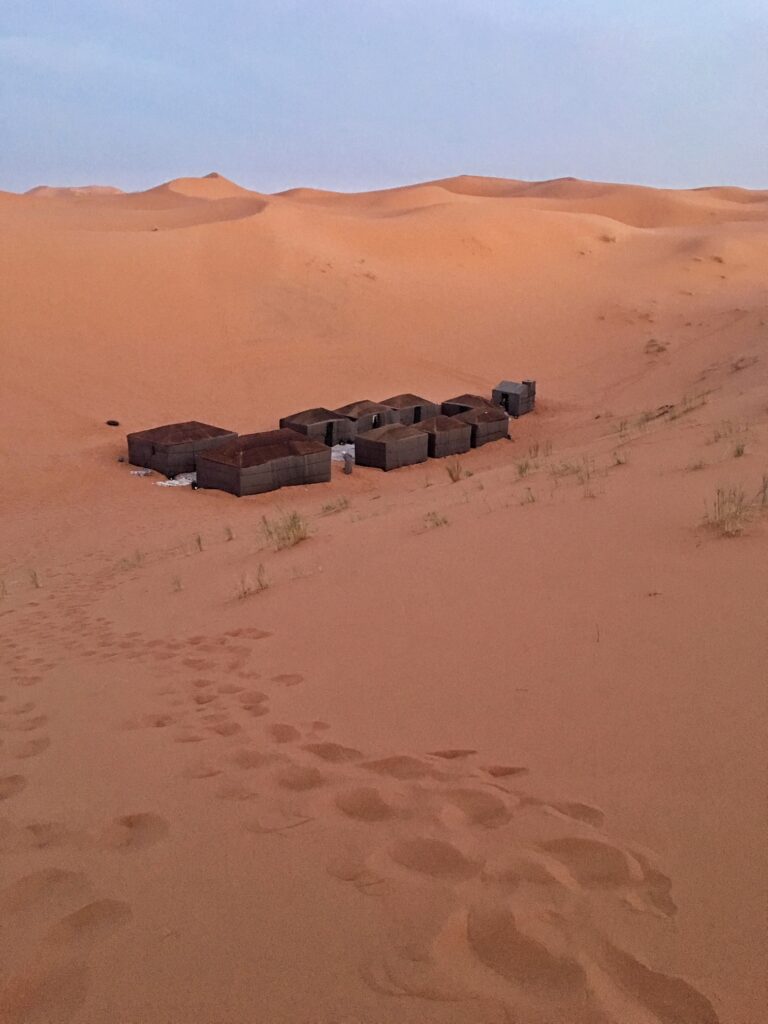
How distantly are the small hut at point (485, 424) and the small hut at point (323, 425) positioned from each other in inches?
93.3

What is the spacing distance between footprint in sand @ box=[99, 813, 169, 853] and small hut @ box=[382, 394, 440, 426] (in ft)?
47.6

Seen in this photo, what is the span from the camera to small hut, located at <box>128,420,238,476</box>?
13.8 m

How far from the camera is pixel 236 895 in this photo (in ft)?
6.51

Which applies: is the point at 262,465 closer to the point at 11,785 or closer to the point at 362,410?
the point at 362,410

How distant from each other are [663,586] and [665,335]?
24.3 m

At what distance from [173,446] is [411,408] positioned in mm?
5485

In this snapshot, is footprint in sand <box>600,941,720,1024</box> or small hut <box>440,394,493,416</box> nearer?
footprint in sand <box>600,941,720,1024</box>

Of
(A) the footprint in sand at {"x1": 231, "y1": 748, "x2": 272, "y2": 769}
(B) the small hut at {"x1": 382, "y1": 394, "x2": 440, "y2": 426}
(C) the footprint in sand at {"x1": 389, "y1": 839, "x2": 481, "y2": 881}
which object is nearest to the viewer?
(C) the footprint in sand at {"x1": 389, "y1": 839, "x2": 481, "y2": 881}

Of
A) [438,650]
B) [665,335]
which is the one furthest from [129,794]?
[665,335]

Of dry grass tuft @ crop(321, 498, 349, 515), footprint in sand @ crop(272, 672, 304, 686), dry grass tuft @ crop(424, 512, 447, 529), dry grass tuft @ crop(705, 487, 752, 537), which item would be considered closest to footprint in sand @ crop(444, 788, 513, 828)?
footprint in sand @ crop(272, 672, 304, 686)

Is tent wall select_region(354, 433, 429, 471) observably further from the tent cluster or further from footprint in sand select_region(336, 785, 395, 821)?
footprint in sand select_region(336, 785, 395, 821)

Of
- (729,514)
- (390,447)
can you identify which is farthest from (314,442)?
(729,514)

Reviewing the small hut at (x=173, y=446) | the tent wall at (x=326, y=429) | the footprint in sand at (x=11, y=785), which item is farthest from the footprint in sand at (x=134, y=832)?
the tent wall at (x=326, y=429)

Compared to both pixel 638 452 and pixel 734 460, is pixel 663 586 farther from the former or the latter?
pixel 638 452
